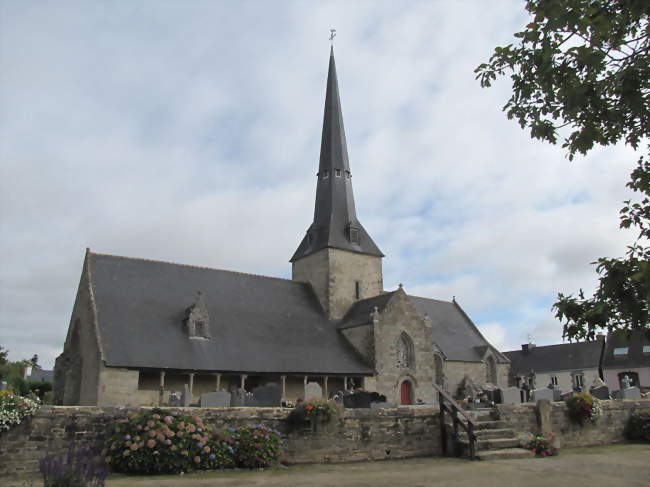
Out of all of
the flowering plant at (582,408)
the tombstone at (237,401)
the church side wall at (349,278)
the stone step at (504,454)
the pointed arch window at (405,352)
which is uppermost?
the church side wall at (349,278)

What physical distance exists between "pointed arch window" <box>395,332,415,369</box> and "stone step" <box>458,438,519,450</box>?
46.9 feet

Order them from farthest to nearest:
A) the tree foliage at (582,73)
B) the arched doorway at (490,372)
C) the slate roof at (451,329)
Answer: the arched doorway at (490,372), the slate roof at (451,329), the tree foliage at (582,73)

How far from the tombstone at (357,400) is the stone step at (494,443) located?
396 centimetres

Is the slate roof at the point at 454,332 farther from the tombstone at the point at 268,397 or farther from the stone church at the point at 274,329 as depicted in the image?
the tombstone at the point at 268,397

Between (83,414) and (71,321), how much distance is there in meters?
14.8

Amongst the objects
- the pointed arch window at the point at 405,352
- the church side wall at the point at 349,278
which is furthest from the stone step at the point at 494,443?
the church side wall at the point at 349,278

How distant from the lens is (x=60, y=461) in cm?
595

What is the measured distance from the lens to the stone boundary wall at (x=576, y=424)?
49.8 feet

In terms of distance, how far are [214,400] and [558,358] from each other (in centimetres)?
4305

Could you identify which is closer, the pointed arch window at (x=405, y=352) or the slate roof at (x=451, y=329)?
the pointed arch window at (x=405, y=352)

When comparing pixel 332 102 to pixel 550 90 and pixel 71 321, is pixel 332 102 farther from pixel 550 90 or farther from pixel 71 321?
pixel 550 90

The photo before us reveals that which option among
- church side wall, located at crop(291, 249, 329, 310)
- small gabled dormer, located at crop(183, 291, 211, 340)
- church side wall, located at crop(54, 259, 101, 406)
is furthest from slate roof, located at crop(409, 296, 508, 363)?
church side wall, located at crop(54, 259, 101, 406)

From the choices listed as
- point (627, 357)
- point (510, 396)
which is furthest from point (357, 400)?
point (627, 357)

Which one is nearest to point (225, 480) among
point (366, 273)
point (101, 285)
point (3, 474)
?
point (3, 474)
